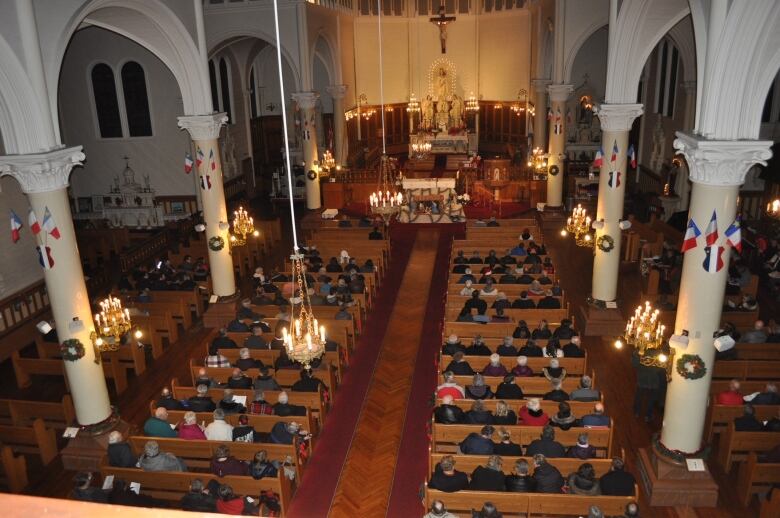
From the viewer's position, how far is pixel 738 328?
1411 cm

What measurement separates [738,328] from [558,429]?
6712 millimetres

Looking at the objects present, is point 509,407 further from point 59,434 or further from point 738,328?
point 59,434

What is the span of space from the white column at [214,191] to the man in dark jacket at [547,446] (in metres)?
9.45

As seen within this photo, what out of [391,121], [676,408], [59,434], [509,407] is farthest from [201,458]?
[391,121]

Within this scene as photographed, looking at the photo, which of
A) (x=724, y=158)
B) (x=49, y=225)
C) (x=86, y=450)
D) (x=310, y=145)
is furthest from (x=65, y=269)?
(x=310, y=145)

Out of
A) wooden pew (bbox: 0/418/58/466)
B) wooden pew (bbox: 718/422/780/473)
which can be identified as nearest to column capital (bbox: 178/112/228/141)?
wooden pew (bbox: 0/418/58/466)

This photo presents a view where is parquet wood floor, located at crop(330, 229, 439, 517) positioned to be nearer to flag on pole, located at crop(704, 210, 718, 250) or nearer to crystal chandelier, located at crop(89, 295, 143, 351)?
crystal chandelier, located at crop(89, 295, 143, 351)

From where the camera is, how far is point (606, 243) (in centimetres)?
1442

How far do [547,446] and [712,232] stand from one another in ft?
12.4

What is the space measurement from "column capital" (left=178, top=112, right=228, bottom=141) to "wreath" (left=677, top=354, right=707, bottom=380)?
11064 mm

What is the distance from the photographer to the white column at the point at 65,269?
9844mm

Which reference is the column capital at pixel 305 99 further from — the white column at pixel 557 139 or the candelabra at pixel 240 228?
the white column at pixel 557 139

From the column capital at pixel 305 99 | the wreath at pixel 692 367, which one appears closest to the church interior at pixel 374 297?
the wreath at pixel 692 367

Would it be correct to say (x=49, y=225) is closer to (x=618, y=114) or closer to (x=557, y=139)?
(x=618, y=114)
